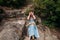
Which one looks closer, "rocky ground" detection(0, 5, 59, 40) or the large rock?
the large rock

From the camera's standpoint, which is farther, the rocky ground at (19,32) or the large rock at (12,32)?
the rocky ground at (19,32)

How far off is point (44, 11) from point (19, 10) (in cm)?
223

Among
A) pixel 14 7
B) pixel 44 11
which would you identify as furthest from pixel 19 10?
pixel 44 11

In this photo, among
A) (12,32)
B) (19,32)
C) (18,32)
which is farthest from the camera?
(19,32)

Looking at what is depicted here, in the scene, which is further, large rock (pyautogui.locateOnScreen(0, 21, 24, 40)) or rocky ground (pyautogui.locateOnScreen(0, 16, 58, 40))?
rocky ground (pyautogui.locateOnScreen(0, 16, 58, 40))

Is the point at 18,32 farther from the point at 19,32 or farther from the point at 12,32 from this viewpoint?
the point at 12,32

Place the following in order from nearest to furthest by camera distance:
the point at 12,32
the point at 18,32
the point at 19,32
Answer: the point at 12,32 < the point at 18,32 < the point at 19,32

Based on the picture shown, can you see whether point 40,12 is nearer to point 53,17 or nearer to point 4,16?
point 53,17

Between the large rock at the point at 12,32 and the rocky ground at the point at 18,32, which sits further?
the rocky ground at the point at 18,32

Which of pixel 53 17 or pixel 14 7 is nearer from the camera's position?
pixel 53 17

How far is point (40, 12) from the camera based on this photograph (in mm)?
15742

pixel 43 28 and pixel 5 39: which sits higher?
pixel 5 39

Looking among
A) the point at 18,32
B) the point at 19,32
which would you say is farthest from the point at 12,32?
the point at 19,32

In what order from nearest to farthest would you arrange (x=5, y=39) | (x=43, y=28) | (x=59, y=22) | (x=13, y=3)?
(x=5, y=39), (x=43, y=28), (x=59, y=22), (x=13, y=3)
